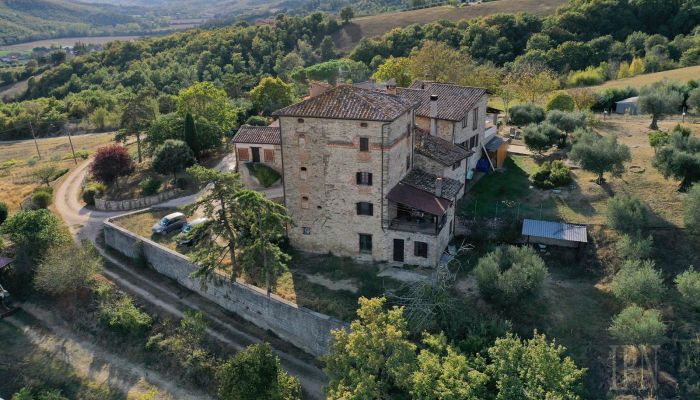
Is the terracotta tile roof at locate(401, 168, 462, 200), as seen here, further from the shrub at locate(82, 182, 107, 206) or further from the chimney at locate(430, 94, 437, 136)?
the shrub at locate(82, 182, 107, 206)

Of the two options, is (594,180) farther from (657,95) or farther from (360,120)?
(360,120)

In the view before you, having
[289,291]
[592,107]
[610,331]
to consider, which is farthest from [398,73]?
[610,331]

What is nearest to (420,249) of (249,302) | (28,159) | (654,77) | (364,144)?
(364,144)

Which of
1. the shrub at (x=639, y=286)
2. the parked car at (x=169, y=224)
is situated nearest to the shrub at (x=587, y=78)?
the shrub at (x=639, y=286)

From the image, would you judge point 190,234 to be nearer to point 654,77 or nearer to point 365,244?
point 365,244

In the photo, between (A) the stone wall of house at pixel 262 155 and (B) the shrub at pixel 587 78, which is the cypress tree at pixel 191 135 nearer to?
(A) the stone wall of house at pixel 262 155

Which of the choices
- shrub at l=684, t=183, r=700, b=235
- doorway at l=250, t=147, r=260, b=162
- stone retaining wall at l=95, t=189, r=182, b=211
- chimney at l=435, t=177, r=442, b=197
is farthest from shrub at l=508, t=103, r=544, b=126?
stone retaining wall at l=95, t=189, r=182, b=211
